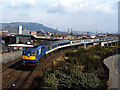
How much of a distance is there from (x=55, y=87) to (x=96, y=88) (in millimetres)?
3244

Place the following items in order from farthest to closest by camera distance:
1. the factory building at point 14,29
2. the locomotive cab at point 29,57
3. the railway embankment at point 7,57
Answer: the factory building at point 14,29 < the railway embankment at point 7,57 < the locomotive cab at point 29,57

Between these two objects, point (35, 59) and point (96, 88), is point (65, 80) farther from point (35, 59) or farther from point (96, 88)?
point (35, 59)

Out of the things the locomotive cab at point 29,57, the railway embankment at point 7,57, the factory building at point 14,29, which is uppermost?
the factory building at point 14,29

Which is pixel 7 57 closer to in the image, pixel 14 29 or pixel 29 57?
pixel 29 57

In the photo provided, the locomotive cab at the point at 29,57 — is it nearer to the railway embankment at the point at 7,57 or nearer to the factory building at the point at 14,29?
the railway embankment at the point at 7,57

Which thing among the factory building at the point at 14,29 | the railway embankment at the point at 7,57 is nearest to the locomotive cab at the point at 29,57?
the railway embankment at the point at 7,57

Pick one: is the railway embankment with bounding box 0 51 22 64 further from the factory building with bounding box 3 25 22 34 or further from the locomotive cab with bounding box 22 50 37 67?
the factory building with bounding box 3 25 22 34

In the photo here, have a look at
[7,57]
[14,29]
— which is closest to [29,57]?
[7,57]

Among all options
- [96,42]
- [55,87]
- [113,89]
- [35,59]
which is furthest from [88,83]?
[96,42]

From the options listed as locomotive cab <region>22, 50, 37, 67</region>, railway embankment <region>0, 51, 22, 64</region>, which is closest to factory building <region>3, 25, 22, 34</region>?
railway embankment <region>0, 51, 22, 64</region>

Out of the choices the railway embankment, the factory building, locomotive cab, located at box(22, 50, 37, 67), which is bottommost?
the railway embankment

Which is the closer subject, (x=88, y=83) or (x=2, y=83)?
(x=88, y=83)

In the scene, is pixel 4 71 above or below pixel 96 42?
below

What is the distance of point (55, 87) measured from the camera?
975 centimetres
